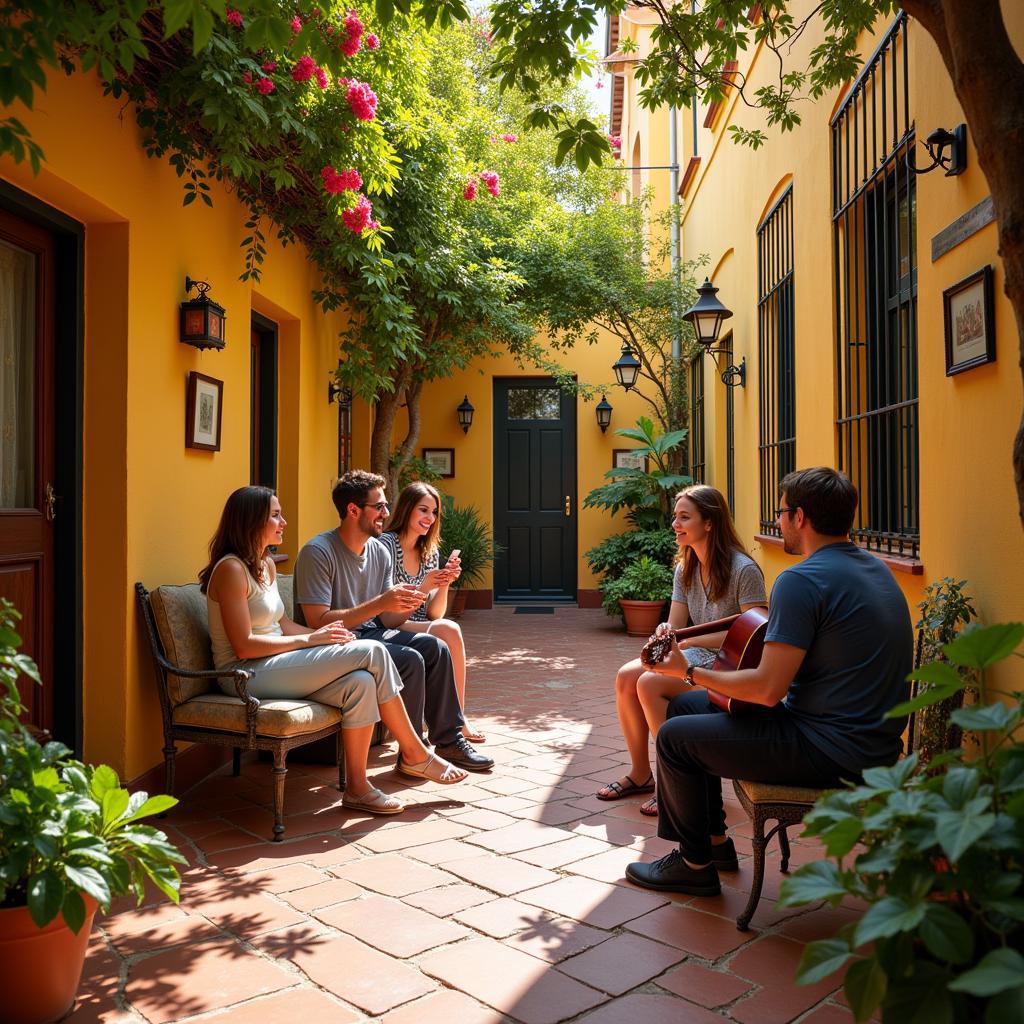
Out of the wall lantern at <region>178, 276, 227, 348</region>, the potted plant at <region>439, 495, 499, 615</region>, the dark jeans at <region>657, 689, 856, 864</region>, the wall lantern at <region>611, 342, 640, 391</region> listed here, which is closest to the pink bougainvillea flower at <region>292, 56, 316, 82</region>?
the wall lantern at <region>178, 276, 227, 348</region>

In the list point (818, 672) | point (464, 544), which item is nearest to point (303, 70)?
point (818, 672)

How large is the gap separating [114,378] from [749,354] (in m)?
4.90

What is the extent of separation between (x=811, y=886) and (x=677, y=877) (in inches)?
66.5

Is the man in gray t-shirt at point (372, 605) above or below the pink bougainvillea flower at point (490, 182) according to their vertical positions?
below

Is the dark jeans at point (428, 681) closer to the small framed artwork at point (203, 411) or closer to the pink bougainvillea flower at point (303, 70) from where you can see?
the small framed artwork at point (203, 411)

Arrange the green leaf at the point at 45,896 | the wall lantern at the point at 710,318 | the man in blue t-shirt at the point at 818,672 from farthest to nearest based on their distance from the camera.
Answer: the wall lantern at the point at 710,318
the man in blue t-shirt at the point at 818,672
the green leaf at the point at 45,896

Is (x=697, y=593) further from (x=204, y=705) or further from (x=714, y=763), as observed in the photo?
(x=204, y=705)

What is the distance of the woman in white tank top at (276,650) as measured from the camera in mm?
3770

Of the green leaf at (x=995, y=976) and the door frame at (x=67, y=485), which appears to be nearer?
the green leaf at (x=995, y=976)

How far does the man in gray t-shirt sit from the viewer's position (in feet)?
14.2

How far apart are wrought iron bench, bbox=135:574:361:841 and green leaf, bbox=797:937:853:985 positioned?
2.59m

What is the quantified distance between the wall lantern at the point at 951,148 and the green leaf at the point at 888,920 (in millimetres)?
2479

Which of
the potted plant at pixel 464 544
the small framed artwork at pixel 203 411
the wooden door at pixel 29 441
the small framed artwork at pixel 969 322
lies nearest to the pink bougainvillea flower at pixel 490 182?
the small framed artwork at pixel 203 411

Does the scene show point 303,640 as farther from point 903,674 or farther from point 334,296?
point 334,296
